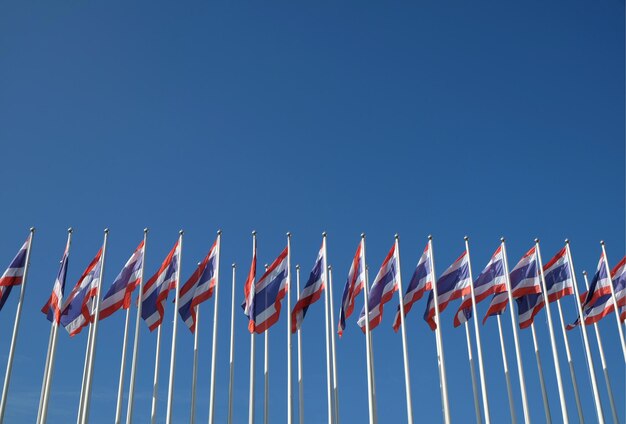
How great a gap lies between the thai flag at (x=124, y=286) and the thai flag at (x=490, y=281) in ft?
41.7

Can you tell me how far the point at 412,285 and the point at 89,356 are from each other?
12.1m

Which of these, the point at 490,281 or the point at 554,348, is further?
the point at 490,281

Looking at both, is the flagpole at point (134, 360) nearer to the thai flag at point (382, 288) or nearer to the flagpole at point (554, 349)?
the thai flag at point (382, 288)

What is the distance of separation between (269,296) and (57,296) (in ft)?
25.3

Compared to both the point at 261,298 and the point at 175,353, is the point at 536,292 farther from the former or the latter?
the point at 175,353

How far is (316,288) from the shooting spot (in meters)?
28.5

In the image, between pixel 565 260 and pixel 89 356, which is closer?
pixel 89 356

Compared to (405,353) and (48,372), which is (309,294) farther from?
(48,372)

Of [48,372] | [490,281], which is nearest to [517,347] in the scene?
[490,281]

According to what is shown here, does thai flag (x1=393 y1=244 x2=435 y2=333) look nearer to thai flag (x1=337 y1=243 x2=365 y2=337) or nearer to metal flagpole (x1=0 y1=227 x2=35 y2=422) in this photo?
thai flag (x1=337 y1=243 x2=365 y2=337)

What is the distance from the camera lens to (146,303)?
28.8 m

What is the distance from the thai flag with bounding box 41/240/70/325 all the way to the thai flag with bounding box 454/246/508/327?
15.2 metres

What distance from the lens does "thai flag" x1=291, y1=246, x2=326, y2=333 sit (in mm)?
28484

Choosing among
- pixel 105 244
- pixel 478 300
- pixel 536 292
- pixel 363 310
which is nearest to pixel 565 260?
pixel 536 292
